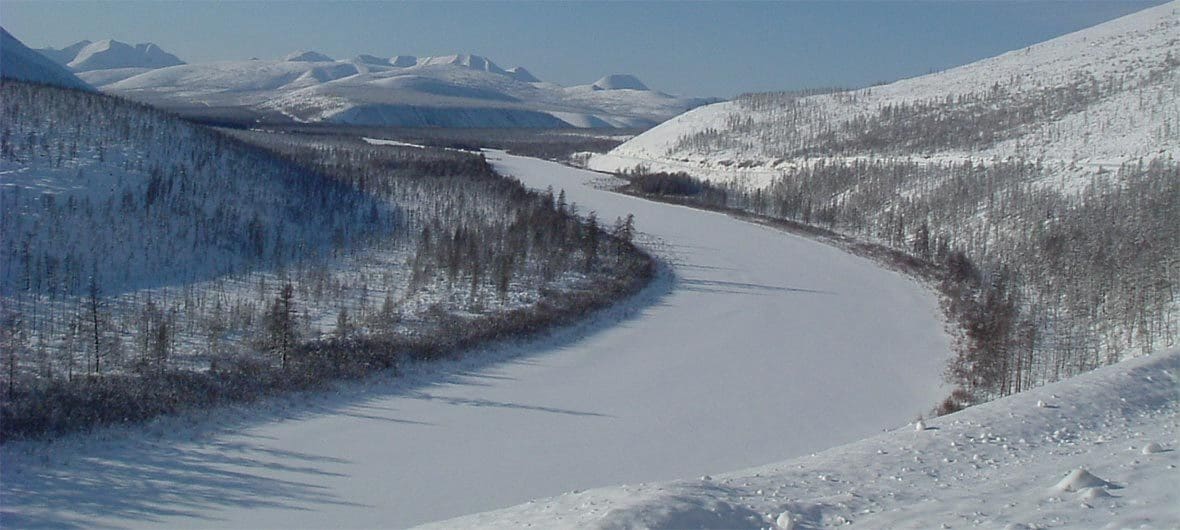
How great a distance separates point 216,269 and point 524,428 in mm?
11002

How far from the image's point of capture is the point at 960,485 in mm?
7520

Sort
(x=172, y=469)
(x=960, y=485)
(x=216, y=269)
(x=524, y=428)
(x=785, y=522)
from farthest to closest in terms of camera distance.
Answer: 1. (x=216, y=269)
2. (x=524, y=428)
3. (x=172, y=469)
4. (x=960, y=485)
5. (x=785, y=522)

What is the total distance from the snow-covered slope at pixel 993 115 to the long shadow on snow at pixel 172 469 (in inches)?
1465

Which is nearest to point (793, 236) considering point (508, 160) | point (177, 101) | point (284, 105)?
point (508, 160)

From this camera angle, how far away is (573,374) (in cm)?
1541

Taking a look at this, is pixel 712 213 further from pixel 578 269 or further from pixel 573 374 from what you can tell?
pixel 573 374

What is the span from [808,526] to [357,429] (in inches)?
A: 285

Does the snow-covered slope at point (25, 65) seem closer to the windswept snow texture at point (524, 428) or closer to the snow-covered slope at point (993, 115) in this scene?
the snow-covered slope at point (993, 115)

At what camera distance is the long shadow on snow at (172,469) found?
29.5 feet

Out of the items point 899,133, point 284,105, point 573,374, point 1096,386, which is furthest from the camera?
point 284,105

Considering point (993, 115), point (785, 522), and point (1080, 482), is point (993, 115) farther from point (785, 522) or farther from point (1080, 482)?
point (785, 522)

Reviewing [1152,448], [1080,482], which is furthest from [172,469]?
[1152,448]

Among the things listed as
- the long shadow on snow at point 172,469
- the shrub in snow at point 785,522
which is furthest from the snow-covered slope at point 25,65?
the shrub in snow at point 785,522

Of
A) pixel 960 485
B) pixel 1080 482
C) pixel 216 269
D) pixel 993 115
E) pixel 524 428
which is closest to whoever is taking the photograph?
pixel 1080 482
